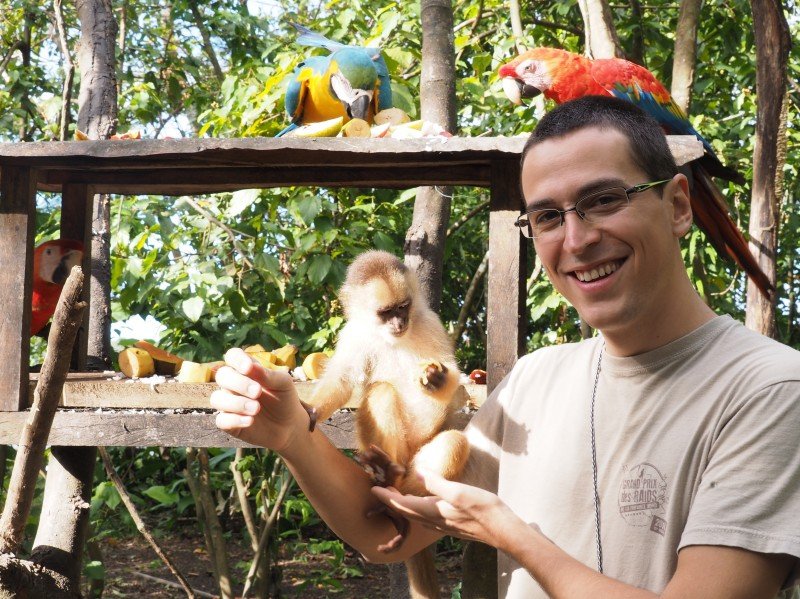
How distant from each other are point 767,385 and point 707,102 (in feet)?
15.6

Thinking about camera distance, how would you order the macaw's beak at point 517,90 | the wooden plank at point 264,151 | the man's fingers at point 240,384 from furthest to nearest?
the macaw's beak at point 517,90 < the wooden plank at point 264,151 < the man's fingers at point 240,384

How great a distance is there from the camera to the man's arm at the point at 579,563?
106cm

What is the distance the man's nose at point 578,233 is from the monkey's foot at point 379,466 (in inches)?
32.6

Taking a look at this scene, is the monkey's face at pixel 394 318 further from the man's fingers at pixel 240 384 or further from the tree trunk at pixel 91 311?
the tree trunk at pixel 91 311

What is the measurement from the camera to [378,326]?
2387 mm

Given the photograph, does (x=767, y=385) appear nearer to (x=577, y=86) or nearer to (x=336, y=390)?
(x=336, y=390)

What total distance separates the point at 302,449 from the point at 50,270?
78.7 inches

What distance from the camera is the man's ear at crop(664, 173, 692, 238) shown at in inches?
51.6

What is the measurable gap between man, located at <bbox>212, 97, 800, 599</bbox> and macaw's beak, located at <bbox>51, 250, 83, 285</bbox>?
1891mm

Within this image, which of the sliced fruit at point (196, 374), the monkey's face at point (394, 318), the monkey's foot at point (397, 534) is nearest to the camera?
the monkey's foot at point (397, 534)

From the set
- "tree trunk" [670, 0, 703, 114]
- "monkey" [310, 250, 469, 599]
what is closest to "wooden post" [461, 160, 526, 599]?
"monkey" [310, 250, 469, 599]

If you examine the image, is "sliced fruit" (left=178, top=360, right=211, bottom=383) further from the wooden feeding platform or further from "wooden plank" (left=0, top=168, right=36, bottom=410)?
"wooden plank" (left=0, top=168, right=36, bottom=410)

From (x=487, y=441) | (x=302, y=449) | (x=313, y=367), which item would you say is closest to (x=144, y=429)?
(x=313, y=367)

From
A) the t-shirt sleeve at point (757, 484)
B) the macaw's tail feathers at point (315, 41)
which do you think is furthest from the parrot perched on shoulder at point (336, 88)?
the t-shirt sleeve at point (757, 484)
